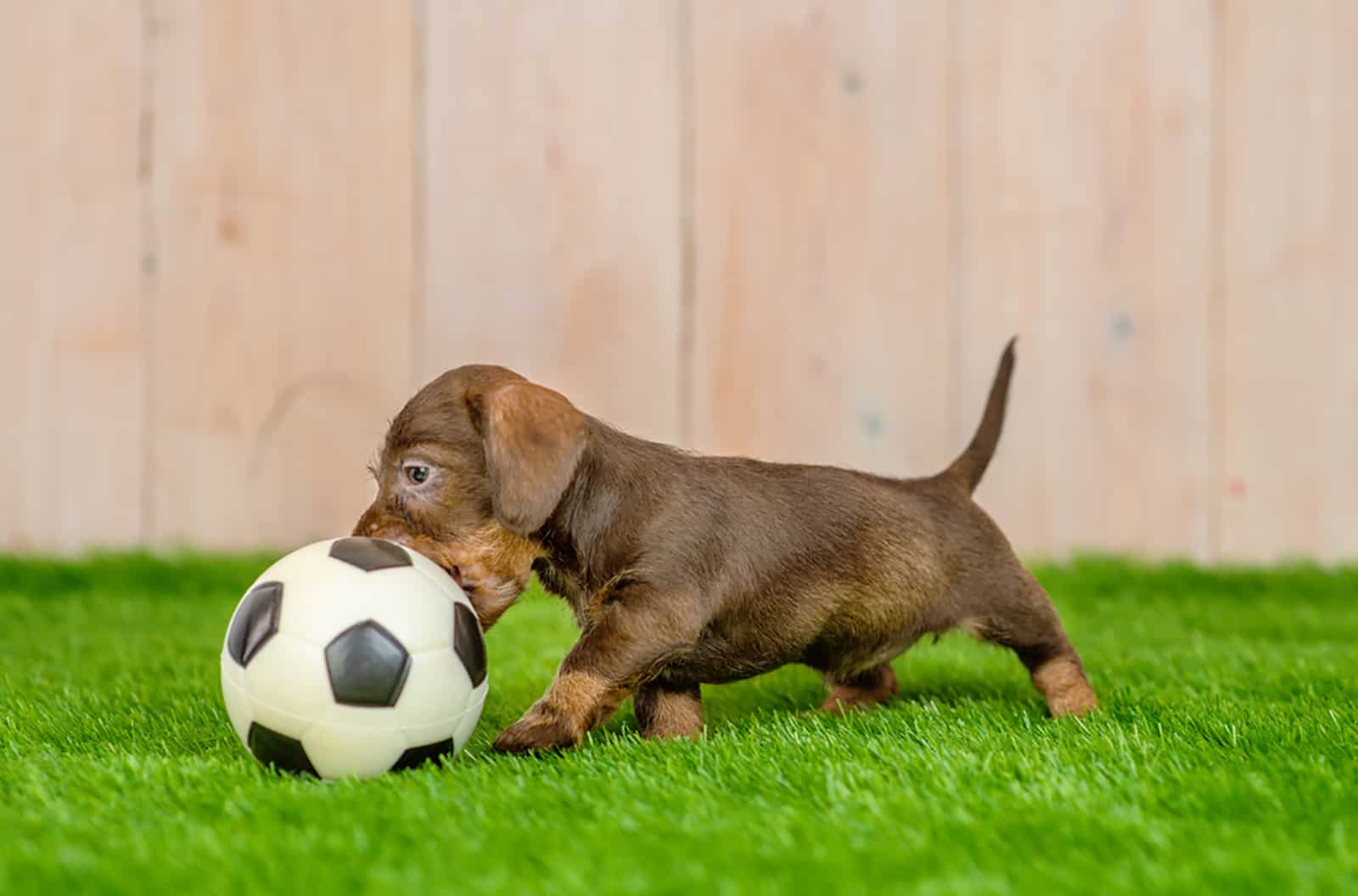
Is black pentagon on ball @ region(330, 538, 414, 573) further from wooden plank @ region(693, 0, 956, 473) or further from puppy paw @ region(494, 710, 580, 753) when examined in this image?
wooden plank @ region(693, 0, 956, 473)

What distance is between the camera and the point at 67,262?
193 inches

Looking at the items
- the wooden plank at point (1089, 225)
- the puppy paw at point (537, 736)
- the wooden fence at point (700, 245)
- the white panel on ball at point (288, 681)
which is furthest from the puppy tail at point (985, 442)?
the wooden plank at point (1089, 225)

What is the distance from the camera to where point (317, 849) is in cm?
165

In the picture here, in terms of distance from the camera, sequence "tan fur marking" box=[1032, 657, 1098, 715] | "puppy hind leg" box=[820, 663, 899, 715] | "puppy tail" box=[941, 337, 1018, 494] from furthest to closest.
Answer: "puppy tail" box=[941, 337, 1018, 494], "puppy hind leg" box=[820, 663, 899, 715], "tan fur marking" box=[1032, 657, 1098, 715]

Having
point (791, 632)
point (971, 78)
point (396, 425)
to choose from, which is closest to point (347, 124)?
point (971, 78)

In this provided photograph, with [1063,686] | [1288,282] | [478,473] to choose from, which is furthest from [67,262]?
[1288,282]

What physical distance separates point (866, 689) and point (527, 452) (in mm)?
1048

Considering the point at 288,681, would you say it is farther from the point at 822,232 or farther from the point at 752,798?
the point at 822,232

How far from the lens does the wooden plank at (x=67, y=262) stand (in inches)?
193

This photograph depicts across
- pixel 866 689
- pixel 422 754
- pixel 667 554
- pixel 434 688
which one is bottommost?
pixel 866 689

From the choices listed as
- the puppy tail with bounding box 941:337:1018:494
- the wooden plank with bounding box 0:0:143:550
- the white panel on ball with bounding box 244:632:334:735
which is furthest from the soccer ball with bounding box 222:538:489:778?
the wooden plank with bounding box 0:0:143:550

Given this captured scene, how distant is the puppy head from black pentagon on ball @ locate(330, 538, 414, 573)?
0.48ft

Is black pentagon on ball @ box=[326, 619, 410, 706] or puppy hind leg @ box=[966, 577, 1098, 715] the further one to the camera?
puppy hind leg @ box=[966, 577, 1098, 715]

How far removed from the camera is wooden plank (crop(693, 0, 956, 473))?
4.96m
